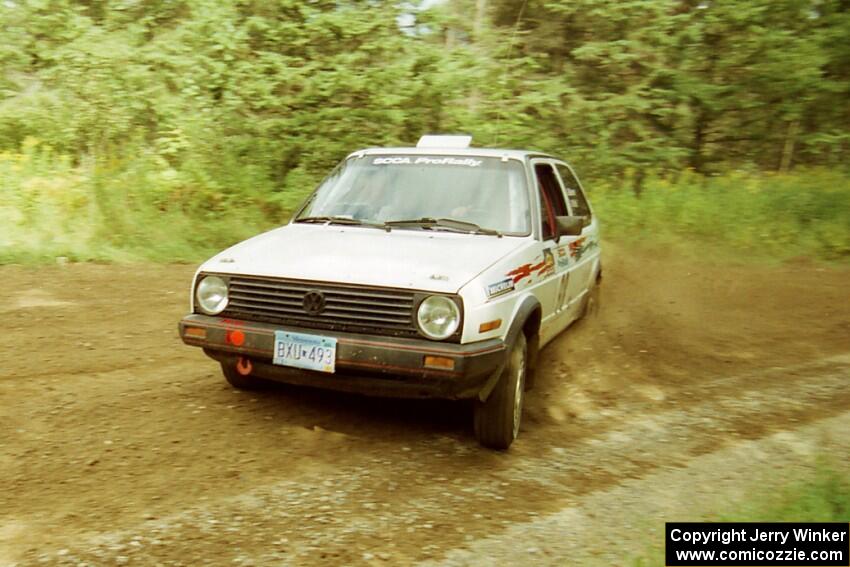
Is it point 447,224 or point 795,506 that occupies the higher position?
point 447,224

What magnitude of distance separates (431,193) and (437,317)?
4.64ft

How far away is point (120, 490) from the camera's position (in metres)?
3.48

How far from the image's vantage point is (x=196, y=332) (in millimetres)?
4191

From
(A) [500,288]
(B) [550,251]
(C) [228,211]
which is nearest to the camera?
(A) [500,288]

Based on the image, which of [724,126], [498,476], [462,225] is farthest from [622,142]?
[498,476]

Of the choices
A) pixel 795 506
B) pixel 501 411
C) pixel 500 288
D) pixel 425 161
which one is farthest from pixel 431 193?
pixel 795 506

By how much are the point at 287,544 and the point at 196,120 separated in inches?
380

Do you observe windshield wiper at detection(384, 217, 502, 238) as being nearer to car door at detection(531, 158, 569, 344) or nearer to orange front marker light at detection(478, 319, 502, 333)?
car door at detection(531, 158, 569, 344)

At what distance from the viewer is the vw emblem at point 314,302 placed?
397 centimetres

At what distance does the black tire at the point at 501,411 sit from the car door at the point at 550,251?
27.8 inches

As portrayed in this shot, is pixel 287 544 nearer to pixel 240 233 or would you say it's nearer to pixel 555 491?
pixel 555 491

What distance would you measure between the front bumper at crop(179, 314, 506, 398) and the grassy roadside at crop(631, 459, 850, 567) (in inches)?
46.1

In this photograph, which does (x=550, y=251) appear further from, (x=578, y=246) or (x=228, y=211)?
(x=228, y=211)

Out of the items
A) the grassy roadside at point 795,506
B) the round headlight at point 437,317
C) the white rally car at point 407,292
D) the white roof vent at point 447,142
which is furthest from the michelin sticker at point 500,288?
the white roof vent at point 447,142
